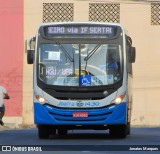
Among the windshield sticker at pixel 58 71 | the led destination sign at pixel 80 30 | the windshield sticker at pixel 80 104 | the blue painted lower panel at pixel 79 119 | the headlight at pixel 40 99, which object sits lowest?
the blue painted lower panel at pixel 79 119

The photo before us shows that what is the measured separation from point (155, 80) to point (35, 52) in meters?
18.9

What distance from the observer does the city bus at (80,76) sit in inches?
720

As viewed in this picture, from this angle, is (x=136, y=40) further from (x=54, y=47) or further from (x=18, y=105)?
(x=54, y=47)

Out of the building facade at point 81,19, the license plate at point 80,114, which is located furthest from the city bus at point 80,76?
the building facade at point 81,19

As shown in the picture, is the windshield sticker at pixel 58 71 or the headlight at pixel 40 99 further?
the windshield sticker at pixel 58 71

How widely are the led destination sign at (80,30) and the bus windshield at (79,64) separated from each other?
1.05 feet

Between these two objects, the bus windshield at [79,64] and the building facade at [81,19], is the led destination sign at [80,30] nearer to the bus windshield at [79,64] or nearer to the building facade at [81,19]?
the bus windshield at [79,64]

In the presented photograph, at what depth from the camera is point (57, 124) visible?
18.2 metres

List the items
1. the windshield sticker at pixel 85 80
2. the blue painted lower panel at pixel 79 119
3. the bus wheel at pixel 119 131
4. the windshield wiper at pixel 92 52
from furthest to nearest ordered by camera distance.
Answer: the bus wheel at pixel 119 131 < the windshield wiper at pixel 92 52 < the windshield sticker at pixel 85 80 < the blue painted lower panel at pixel 79 119

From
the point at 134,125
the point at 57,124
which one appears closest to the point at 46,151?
the point at 57,124

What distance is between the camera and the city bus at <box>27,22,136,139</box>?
720 inches

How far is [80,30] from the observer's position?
62.7 feet

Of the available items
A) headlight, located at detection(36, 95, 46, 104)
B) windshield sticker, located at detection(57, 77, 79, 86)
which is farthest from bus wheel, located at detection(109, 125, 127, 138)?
headlight, located at detection(36, 95, 46, 104)

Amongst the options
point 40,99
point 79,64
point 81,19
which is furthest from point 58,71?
point 81,19
